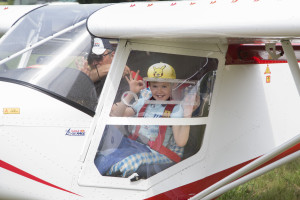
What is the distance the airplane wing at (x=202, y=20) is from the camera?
3258 mm

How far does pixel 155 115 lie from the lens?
4.04 m

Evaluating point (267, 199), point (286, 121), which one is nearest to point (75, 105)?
point (286, 121)

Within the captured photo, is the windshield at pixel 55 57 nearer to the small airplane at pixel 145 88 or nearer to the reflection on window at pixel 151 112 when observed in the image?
the small airplane at pixel 145 88

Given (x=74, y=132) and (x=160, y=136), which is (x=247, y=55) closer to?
(x=160, y=136)

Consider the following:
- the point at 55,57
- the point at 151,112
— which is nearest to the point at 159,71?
the point at 151,112

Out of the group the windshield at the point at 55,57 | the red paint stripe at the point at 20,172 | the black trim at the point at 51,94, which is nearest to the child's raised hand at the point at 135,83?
the windshield at the point at 55,57

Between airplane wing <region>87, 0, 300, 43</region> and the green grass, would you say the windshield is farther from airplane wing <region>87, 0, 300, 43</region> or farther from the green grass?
the green grass

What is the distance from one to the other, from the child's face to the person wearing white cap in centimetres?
24

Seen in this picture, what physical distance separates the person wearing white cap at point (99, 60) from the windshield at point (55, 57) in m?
0.05

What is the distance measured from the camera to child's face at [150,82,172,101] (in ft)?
13.3

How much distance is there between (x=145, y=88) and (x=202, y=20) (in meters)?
0.81

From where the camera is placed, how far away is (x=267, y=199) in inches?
224

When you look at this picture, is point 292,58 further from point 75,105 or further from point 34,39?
point 34,39

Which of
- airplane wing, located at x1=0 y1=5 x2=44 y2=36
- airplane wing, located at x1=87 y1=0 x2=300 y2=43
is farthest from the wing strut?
airplane wing, located at x1=0 y1=5 x2=44 y2=36
